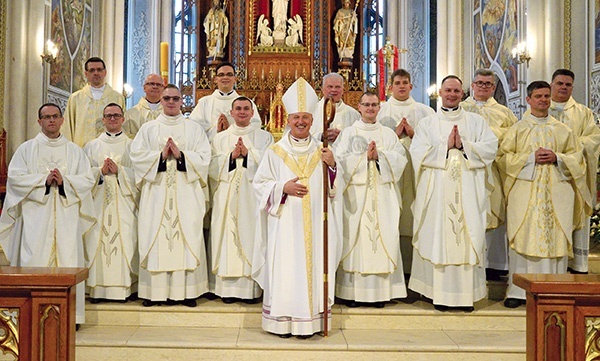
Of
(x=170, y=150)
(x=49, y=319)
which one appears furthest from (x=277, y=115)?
(x=49, y=319)

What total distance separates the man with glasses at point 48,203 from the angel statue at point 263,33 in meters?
8.02

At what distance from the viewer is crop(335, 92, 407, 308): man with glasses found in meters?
6.26

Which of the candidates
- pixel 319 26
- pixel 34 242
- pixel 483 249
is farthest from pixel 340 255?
pixel 319 26

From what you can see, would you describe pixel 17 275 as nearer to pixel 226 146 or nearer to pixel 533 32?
pixel 226 146

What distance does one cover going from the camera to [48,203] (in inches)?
236

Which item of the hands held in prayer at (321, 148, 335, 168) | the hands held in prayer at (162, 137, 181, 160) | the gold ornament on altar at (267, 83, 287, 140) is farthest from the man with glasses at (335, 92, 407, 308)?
the gold ornament on altar at (267, 83, 287, 140)

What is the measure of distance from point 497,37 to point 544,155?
23.7 feet

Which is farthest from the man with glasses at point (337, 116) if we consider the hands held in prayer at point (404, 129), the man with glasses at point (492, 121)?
the man with glasses at point (492, 121)

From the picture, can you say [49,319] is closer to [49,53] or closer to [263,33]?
[49,53]

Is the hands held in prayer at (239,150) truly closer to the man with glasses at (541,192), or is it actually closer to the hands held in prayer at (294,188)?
the hands held in prayer at (294,188)

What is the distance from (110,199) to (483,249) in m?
3.43

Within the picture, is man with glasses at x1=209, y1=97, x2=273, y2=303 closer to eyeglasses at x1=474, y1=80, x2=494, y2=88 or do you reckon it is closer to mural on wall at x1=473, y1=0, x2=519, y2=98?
eyeglasses at x1=474, y1=80, x2=494, y2=88

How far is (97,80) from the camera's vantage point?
732 cm

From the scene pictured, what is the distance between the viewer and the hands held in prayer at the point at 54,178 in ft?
19.5
